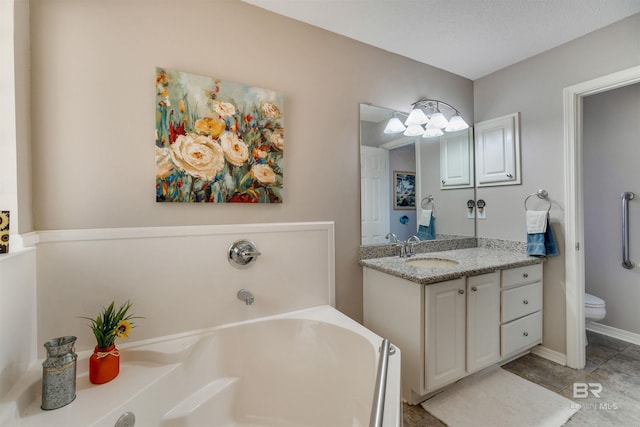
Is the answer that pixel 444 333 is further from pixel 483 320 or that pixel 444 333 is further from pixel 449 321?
pixel 483 320

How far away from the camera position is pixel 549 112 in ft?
6.91

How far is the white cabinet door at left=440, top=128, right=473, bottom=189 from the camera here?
2.46 m

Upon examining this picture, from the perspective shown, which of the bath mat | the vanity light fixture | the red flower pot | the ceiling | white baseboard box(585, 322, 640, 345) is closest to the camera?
the red flower pot

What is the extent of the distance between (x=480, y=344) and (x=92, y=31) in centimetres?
277

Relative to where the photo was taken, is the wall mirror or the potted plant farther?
the wall mirror

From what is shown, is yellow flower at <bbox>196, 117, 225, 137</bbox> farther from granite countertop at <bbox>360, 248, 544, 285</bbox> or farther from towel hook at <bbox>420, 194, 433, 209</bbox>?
towel hook at <bbox>420, 194, 433, 209</bbox>

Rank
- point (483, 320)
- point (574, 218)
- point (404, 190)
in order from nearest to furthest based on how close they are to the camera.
Answer: 1. point (483, 320)
2. point (574, 218)
3. point (404, 190)

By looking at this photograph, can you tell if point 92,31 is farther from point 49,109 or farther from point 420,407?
point 420,407

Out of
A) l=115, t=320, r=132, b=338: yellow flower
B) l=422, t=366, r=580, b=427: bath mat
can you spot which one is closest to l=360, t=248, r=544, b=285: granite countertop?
l=422, t=366, r=580, b=427: bath mat

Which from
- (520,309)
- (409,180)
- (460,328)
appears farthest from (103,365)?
(520,309)

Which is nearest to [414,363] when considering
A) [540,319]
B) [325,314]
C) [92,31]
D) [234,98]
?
[325,314]

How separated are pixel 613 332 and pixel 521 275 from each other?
1.50m

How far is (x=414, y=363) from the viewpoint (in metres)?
1.54

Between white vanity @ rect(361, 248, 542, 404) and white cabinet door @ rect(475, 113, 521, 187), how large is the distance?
0.74m
